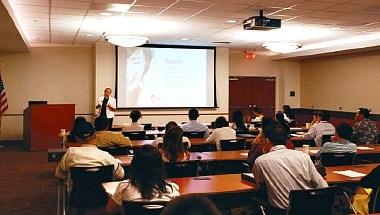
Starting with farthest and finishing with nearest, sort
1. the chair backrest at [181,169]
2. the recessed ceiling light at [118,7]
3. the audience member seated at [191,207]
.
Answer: the recessed ceiling light at [118,7]
the chair backrest at [181,169]
the audience member seated at [191,207]

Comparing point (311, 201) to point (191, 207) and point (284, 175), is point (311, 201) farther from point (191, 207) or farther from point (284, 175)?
point (191, 207)

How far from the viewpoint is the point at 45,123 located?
1061cm

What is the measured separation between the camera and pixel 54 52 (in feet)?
40.6

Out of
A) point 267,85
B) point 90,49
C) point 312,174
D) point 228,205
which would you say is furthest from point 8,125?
point 312,174

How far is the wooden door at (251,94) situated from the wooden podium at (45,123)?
5808 mm

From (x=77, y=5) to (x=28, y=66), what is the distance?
6194mm

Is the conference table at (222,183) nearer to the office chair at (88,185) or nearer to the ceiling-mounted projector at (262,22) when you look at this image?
the office chair at (88,185)

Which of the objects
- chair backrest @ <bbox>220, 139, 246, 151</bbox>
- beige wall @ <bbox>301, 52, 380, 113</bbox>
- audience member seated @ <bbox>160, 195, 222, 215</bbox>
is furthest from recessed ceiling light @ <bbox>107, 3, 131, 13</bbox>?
beige wall @ <bbox>301, 52, 380, 113</bbox>

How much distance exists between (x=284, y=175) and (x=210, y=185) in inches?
25.7

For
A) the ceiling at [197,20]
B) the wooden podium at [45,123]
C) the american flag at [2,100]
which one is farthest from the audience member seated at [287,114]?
the american flag at [2,100]

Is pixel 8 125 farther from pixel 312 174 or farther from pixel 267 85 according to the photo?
pixel 312 174

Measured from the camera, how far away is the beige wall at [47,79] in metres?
12.2

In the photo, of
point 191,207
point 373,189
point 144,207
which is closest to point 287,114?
point 373,189

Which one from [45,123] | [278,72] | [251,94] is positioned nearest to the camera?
[45,123]
